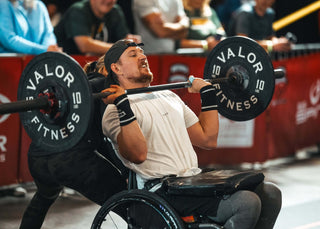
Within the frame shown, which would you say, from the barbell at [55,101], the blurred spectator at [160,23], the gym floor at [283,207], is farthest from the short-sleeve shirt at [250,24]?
the barbell at [55,101]

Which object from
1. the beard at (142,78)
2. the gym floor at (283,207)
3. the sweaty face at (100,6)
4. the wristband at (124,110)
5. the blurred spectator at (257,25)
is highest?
the sweaty face at (100,6)

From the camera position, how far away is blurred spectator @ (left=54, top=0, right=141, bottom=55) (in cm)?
584

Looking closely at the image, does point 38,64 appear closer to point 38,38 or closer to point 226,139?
point 38,38

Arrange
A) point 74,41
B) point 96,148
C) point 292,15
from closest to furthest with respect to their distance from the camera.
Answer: point 96,148 < point 74,41 < point 292,15

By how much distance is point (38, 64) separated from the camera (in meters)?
3.17

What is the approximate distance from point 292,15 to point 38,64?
7.20 m

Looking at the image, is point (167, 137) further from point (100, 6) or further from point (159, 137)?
point (100, 6)

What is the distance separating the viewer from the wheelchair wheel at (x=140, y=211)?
312cm

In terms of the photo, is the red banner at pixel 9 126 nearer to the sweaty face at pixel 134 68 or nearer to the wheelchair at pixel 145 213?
the sweaty face at pixel 134 68

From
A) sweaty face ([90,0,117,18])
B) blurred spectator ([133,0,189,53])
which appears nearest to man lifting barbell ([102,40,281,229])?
sweaty face ([90,0,117,18])

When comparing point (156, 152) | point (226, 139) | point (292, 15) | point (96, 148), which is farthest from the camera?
point (292, 15)

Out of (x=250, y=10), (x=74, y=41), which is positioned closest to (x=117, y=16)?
(x=74, y=41)

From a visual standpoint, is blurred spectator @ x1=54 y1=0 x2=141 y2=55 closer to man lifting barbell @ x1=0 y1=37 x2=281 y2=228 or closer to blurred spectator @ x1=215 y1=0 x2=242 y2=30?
man lifting barbell @ x1=0 y1=37 x2=281 y2=228

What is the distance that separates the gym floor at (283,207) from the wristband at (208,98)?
5.28ft
